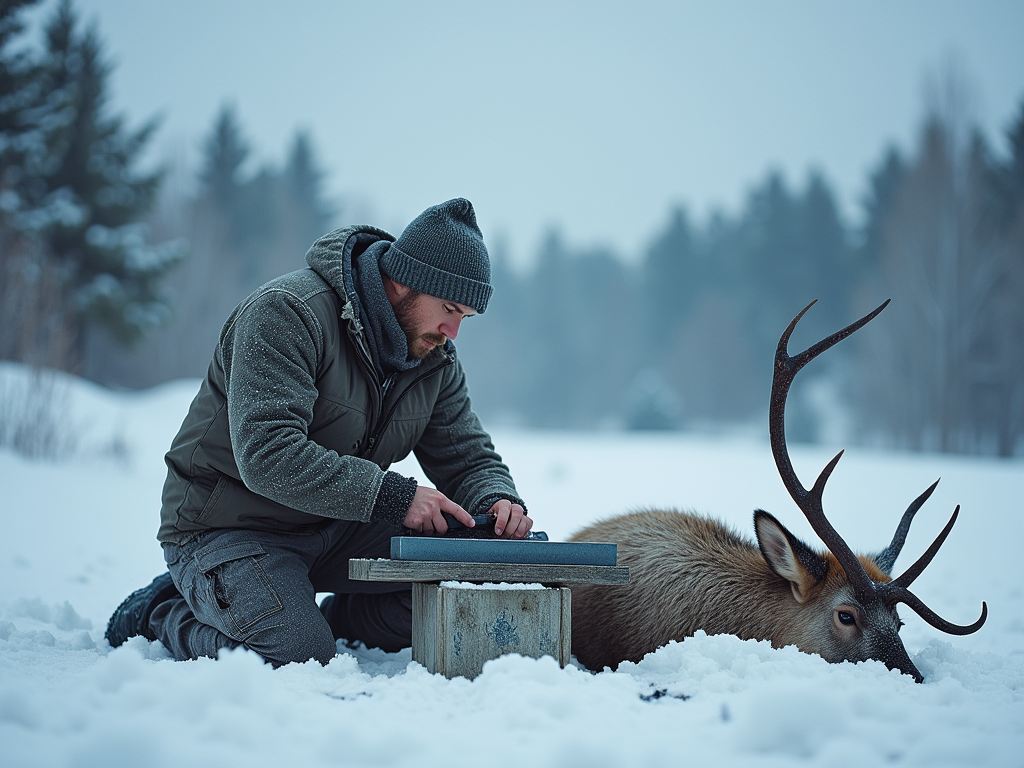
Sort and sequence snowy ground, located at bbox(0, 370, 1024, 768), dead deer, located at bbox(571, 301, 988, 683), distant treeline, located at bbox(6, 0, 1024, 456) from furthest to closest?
distant treeline, located at bbox(6, 0, 1024, 456) < dead deer, located at bbox(571, 301, 988, 683) < snowy ground, located at bbox(0, 370, 1024, 768)

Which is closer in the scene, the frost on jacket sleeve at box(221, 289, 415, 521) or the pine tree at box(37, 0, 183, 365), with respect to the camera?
the frost on jacket sleeve at box(221, 289, 415, 521)

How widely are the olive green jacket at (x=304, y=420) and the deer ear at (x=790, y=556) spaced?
94 centimetres

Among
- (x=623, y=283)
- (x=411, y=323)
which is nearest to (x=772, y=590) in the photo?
(x=411, y=323)

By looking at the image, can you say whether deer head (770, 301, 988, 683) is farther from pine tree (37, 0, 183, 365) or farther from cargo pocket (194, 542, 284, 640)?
pine tree (37, 0, 183, 365)

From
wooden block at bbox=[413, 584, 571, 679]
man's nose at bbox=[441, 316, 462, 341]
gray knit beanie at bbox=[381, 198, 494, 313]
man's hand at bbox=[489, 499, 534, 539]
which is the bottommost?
wooden block at bbox=[413, 584, 571, 679]

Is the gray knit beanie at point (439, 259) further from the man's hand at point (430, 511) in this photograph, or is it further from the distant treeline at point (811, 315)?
the distant treeline at point (811, 315)

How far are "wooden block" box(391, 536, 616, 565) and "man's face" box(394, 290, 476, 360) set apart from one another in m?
0.88

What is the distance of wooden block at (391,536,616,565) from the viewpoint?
2611 millimetres

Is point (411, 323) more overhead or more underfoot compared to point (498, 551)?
more overhead

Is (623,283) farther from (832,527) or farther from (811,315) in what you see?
(832,527)

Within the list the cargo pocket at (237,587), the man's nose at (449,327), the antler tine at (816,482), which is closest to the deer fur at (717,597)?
the antler tine at (816,482)

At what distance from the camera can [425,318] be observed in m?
3.27

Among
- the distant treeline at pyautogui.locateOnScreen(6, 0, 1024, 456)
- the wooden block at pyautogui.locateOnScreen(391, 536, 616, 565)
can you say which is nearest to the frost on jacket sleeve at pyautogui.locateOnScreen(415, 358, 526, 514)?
the wooden block at pyautogui.locateOnScreen(391, 536, 616, 565)

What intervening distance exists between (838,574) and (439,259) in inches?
72.7
